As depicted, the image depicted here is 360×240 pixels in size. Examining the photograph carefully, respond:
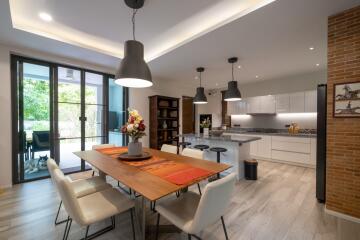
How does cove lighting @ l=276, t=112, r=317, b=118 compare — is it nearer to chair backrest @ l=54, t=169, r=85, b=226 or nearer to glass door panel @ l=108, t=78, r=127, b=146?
glass door panel @ l=108, t=78, r=127, b=146

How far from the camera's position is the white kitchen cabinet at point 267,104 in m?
5.59

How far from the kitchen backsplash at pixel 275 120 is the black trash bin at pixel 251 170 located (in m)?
Result: 2.78

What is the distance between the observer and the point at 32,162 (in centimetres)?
367

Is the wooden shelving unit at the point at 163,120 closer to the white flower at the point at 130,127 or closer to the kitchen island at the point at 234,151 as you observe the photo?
the kitchen island at the point at 234,151

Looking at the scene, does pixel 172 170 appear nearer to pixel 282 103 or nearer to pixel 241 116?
pixel 282 103

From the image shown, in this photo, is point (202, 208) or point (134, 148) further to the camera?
point (134, 148)

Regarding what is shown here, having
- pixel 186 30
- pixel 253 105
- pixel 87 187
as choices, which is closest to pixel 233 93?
pixel 186 30

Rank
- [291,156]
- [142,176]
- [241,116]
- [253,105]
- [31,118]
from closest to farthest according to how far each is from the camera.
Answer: [142,176] < [31,118] < [291,156] < [253,105] < [241,116]

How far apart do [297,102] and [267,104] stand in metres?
0.84

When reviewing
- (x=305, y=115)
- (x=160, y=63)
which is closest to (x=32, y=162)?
(x=160, y=63)

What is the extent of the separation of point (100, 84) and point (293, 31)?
14.1ft

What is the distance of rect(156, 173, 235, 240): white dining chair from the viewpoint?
1.30 metres

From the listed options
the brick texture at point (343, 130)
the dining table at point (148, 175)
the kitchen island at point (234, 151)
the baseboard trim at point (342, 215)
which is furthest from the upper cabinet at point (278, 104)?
the dining table at point (148, 175)

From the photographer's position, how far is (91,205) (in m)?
1.72
